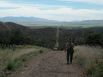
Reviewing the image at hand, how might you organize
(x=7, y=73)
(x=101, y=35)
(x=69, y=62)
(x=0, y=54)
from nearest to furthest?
(x=7, y=73) → (x=69, y=62) → (x=0, y=54) → (x=101, y=35)

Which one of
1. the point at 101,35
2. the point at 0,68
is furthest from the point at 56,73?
the point at 101,35

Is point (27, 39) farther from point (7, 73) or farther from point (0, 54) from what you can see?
point (7, 73)

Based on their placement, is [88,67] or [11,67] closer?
[88,67]

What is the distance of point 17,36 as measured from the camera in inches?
2388

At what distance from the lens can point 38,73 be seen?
58.2 feet

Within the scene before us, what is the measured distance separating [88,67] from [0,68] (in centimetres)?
445

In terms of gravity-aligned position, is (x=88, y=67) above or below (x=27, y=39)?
above

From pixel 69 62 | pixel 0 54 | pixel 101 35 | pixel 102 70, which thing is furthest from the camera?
pixel 101 35

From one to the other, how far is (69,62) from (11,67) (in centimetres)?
534

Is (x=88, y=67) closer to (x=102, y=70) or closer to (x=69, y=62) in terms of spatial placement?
(x=102, y=70)

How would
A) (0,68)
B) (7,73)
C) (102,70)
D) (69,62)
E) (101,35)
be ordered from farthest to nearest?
(101,35) < (69,62) < (0,68) < (7,73) < (102,70)

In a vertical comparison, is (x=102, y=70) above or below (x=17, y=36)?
above

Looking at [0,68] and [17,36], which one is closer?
[0,68]

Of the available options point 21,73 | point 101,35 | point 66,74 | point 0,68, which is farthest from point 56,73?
point 101,35
